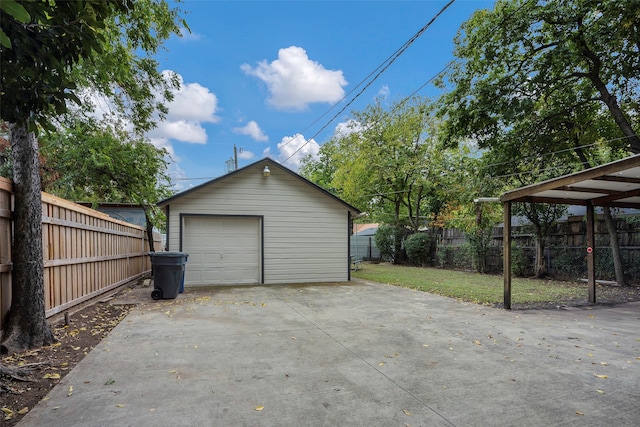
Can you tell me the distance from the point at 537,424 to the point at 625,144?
35.2ft

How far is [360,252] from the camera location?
2408 centimetres

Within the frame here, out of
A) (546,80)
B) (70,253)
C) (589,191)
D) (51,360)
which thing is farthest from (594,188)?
(70,253)

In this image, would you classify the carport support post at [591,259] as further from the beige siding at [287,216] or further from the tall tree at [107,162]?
the tall tree at [107,162]

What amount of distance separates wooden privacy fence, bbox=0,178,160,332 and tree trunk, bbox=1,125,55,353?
0.10 metres

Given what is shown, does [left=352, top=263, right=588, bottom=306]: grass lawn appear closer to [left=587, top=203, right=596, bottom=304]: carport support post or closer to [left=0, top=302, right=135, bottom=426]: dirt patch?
[left=587, top=203, right=596, bottom=304]: carport support post

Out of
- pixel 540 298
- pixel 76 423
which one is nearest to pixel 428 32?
pixel 540 298

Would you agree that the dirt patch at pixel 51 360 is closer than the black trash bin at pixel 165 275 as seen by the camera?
Yes

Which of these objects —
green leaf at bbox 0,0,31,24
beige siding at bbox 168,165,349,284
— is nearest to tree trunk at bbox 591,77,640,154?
beige siding at bbox 168,165,349,284

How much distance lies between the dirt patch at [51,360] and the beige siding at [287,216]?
471cm

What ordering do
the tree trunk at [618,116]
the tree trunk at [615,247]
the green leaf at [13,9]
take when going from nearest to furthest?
the green leaf at [13,9]
the tree trunk at [618,116]
the tree trunk at [615,247]

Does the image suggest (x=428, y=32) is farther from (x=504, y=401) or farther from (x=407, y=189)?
(x=407, y=189)

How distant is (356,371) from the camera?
349 cm

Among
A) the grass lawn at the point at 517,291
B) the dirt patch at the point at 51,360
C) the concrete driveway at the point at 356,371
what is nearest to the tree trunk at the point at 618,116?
the grass lawn at the point at 517,291

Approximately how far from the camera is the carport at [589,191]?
5.39 meters
